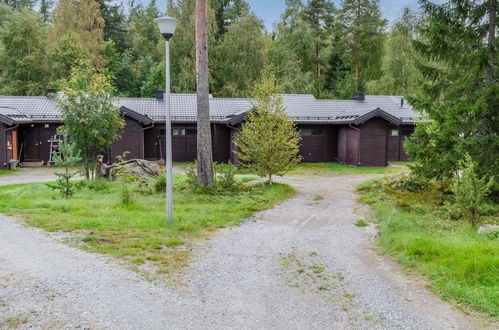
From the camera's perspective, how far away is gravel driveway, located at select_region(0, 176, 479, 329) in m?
4.55

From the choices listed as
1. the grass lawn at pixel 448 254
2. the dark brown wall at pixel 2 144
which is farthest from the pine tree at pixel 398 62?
the dark brown wall at pixel 2 144

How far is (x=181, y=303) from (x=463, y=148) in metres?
9.30

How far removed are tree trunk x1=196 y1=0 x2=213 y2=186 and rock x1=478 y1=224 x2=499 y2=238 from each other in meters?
7.63

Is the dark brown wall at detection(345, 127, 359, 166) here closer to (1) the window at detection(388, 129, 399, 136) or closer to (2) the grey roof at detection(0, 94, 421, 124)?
(2) the grey roof at detection(0, 94, 421, 124)

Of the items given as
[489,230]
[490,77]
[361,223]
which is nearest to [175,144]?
[361,223]

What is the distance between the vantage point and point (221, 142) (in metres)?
24.5

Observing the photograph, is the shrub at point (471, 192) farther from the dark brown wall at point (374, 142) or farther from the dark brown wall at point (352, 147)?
the dark brown wall at point (352, 147)

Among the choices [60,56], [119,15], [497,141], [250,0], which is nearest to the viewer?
[497,141]

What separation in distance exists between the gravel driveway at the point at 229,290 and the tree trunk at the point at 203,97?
5100mm

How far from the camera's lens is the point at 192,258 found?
22.4 ft

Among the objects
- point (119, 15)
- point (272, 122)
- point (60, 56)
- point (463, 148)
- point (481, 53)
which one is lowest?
point (463, 148)

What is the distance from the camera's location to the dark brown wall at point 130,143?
22797mm

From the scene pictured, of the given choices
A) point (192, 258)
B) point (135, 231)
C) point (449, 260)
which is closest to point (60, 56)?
point (135, 231)

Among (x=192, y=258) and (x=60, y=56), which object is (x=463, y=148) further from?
(x=60, y=56)
